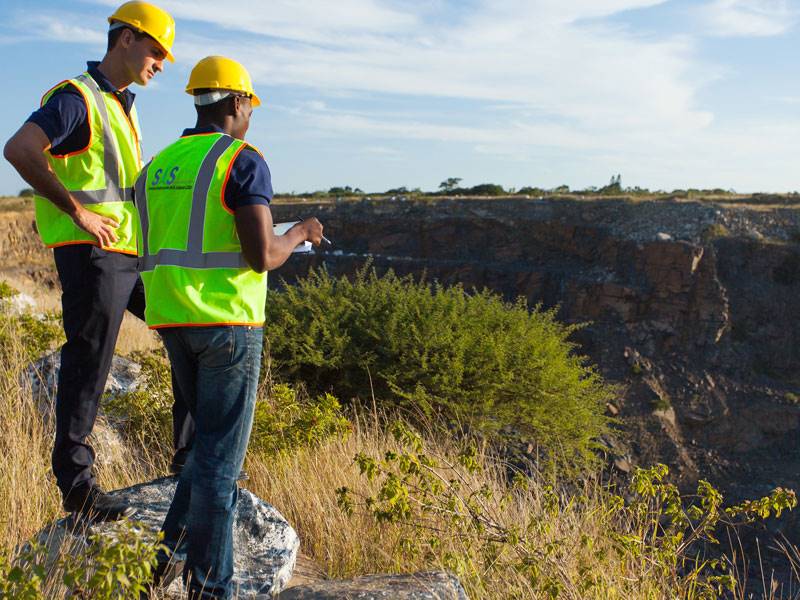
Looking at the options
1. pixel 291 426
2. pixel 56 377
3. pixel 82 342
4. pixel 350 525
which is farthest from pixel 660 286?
pixel 82 342

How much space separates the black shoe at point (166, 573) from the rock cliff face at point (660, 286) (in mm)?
15731

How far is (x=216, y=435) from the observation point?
116 inches

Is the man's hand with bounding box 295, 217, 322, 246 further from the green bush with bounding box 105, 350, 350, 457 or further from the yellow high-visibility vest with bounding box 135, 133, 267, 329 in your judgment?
the green bush with bounding box 105, 350, 350, 457

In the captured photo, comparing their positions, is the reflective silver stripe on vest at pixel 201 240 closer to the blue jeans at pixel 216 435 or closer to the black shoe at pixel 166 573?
the blue jeans at pixel 216 435

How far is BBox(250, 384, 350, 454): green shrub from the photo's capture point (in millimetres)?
5344

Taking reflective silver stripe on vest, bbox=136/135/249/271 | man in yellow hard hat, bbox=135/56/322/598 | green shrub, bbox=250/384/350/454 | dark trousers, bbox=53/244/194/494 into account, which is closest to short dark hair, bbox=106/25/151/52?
man in yellow hard hat, bbox=135/56/322/598

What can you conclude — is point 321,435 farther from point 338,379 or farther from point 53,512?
point 338,379

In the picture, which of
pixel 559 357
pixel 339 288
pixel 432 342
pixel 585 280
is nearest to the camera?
pixel 432 342

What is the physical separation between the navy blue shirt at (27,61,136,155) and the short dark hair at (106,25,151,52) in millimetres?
154

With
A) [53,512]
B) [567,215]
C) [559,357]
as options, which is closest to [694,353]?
[567,215]

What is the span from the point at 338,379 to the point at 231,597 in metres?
5.08

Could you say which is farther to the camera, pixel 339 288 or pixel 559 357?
pixel 339 288

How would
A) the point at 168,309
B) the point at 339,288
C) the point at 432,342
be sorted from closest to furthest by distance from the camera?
the point at 168,309, the point at 432,342, the point at 339,288

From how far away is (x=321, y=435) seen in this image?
554cm
